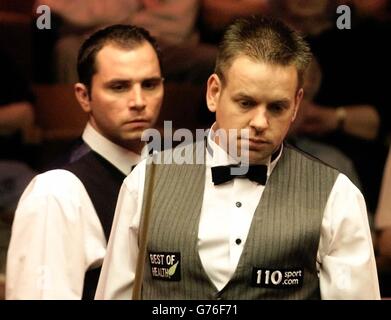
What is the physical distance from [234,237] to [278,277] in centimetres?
10

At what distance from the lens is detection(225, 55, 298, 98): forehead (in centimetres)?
154

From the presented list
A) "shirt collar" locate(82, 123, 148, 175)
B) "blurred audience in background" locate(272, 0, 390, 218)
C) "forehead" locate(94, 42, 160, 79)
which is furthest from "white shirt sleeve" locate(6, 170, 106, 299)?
"blurred audience in background" locate(272, 0, 390, 218)

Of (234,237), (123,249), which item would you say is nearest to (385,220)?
(234,237)

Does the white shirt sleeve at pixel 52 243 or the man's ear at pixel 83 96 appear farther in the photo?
the man's ear at pixel 83 96

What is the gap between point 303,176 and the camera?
→ 5.27ft

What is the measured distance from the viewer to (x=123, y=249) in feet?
5.22

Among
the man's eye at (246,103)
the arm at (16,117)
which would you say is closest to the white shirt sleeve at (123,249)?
the man's eye at (246,103)

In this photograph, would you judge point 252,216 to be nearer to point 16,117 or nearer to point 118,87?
point 118,87

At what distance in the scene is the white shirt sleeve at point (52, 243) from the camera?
5.39ft

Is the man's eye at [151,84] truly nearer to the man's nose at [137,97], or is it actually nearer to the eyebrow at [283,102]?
the man's nose at [137,97]

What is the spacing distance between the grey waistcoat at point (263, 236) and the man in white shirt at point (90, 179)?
152 millimetres

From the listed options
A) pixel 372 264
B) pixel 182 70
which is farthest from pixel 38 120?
pixel 372 264
